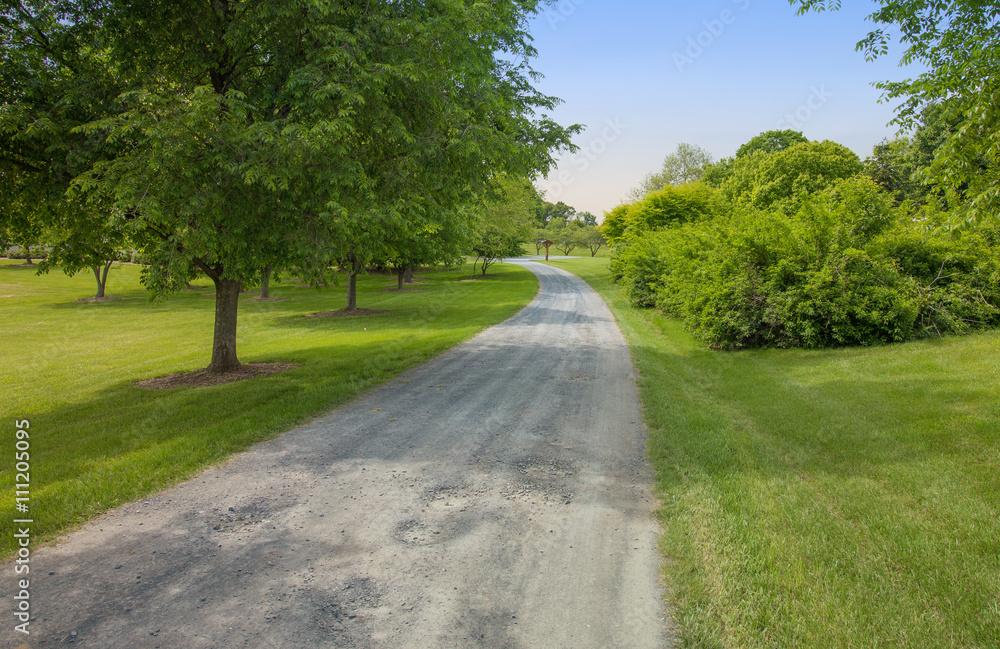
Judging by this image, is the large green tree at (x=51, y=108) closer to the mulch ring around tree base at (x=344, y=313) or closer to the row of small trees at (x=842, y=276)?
the row of small trees at (x=842, y=276)

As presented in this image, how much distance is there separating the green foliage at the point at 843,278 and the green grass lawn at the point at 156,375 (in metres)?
7.19

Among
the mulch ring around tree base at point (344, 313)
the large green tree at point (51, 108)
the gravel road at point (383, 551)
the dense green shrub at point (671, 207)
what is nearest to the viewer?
the gravel road at point (383, 551)

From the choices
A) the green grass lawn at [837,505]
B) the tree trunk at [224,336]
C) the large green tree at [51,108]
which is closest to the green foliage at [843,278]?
the green grass lawn at [837,505]

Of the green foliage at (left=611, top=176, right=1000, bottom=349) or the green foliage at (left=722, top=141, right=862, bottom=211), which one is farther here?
the green foliage at (left=722, top=141, right=862, bottom=211)

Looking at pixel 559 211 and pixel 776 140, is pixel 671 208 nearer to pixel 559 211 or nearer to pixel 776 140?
pixel 776 140

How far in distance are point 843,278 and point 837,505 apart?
308 inches

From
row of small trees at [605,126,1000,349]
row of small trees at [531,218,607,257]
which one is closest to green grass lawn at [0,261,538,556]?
row of small trees at [605,126,1000,349]

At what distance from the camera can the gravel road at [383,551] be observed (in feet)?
9.88

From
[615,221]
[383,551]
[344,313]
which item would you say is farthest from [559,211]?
[383,551]

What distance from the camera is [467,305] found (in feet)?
79.7

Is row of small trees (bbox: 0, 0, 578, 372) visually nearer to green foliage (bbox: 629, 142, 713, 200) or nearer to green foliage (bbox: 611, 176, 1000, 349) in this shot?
green foliage (bbox: 611, 176, 1000, 349)

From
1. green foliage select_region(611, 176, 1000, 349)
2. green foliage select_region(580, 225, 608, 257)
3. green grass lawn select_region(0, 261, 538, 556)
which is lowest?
green grass lawn select_region(0, 261, 538, 556)

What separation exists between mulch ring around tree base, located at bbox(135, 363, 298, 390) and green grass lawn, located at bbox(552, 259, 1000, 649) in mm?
7322

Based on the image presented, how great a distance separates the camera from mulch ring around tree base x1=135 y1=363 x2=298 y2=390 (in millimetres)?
9648
